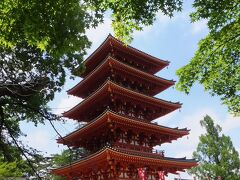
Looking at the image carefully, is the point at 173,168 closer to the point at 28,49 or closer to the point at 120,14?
the point at 28,49

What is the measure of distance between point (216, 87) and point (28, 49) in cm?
842

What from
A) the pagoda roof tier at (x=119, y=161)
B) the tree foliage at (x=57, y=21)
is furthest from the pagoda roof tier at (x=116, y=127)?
the tree foliage at (x=57, y=21)

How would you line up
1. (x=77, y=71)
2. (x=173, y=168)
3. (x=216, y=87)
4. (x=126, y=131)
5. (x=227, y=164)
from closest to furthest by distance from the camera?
(x=216, y=87), (x=77, y=71), (x=126, y=131), (x=173, y=168), (x=227, y=164)

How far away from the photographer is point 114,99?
2028cm

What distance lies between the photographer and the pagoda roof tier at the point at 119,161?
667 inches

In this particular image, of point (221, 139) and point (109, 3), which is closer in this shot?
point (109, 3)

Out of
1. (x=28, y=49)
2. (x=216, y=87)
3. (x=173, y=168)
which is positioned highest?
(x=28, y=49)

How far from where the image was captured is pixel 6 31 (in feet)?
26.7

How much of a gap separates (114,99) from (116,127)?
2.23 m

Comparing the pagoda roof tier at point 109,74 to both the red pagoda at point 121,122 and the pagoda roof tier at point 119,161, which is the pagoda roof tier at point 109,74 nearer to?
the red pagoda at point 121,122

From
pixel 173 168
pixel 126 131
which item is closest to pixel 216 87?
pixel 126 131

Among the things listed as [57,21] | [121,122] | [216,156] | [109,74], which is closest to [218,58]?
[57,21]

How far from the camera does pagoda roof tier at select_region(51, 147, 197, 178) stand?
17.0 meters

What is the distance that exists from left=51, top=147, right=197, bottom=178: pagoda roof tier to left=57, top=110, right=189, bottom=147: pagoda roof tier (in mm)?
1714
